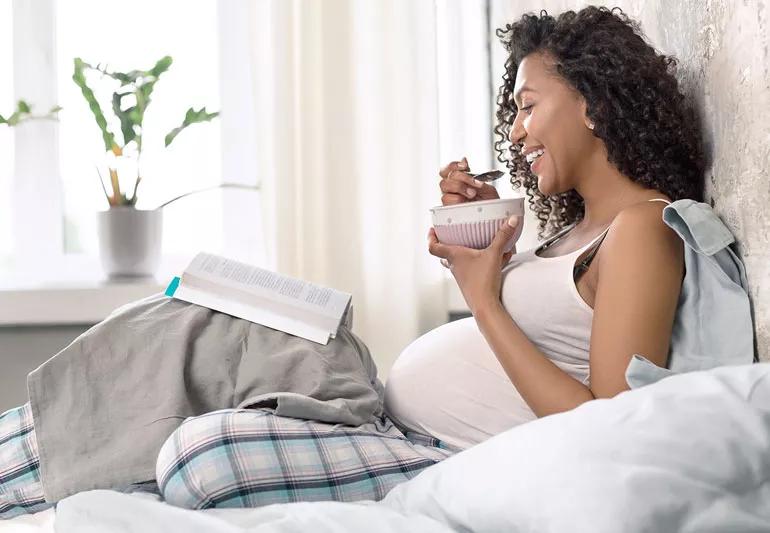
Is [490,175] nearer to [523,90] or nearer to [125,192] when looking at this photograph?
[523,90]

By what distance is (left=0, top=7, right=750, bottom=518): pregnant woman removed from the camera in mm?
1134

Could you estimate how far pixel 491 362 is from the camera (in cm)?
136

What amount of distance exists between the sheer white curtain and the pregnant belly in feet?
3.28

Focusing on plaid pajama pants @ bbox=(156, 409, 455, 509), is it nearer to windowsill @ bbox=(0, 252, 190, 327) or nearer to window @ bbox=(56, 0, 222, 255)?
windowsill @ bbox=(0, 252, 190, 327)

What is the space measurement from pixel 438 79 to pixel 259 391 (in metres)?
1.42

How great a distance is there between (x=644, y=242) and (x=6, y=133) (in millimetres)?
2021

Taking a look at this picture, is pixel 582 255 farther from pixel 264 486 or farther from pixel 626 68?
pixel 264 486

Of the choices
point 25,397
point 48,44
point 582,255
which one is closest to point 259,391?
point 582,255

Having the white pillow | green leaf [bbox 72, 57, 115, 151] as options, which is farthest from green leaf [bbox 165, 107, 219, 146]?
the white pillow

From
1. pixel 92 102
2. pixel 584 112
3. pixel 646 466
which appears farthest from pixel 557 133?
pixel 92 102

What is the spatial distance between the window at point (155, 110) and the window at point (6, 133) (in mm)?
130

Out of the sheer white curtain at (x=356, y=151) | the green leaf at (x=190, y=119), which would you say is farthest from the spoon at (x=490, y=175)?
the green leaf at (x=190, y=119)

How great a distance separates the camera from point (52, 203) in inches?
104

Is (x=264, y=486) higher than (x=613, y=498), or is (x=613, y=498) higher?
(x=613, y=498)
